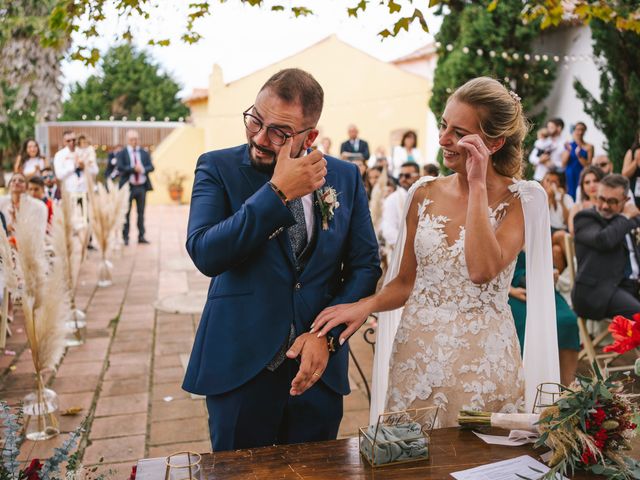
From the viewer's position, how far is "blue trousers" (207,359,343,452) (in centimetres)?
208

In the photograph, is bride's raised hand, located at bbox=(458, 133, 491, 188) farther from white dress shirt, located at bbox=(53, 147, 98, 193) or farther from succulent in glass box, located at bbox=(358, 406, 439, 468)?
A: white dress shirt, located at bbox=(53, 147, 98, 193)

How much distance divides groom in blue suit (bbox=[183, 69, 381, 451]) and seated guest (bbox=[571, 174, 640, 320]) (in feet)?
10.4

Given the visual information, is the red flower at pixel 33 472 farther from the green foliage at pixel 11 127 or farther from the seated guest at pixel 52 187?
the green foliage at pixel 11 127

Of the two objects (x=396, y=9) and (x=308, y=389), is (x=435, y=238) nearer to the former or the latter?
(x=308, y=389)

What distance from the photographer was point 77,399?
15.1 feet

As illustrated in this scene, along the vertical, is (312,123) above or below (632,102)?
below

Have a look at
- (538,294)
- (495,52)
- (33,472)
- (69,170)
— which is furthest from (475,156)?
(495,52)

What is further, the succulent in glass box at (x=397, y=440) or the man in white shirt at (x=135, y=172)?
the man in white shirt at (x=135, y=172)

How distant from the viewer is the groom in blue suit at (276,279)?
193 centimetres

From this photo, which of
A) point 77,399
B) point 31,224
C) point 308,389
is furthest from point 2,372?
point 308,389

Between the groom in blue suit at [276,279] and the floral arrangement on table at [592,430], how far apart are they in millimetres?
703

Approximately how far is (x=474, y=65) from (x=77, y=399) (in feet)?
32.8

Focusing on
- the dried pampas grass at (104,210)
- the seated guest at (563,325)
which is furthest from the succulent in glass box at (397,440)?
the dried pampas grass at (104,210)

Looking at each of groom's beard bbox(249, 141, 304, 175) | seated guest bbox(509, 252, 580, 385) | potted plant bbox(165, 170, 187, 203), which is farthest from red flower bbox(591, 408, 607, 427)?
potted plant bbox(165, 170, 187, 203)
